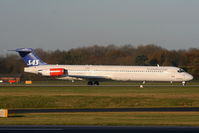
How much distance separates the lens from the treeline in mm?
116125

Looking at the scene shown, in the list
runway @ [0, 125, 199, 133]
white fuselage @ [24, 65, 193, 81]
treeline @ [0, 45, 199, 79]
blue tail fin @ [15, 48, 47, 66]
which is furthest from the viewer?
treeline @ [0, 45, 199, 79]

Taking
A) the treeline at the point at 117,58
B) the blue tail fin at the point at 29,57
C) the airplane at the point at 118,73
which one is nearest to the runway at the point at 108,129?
the airplane at the point at 118,73

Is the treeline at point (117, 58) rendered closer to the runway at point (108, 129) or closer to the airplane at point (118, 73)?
the airplane at point (118, 73)

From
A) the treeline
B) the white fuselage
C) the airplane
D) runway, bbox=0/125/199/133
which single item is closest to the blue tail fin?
the airplane

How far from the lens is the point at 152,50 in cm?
14300

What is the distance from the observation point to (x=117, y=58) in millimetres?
140375

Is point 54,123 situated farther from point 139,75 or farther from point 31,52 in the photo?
point 31,52

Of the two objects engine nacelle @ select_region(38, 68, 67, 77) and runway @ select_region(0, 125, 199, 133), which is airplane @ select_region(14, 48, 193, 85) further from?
runway @ select_region(0, 125, 199, 133)

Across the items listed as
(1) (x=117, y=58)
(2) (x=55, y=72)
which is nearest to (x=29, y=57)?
(2) (x=55, y=72)

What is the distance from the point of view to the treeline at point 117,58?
381 feet

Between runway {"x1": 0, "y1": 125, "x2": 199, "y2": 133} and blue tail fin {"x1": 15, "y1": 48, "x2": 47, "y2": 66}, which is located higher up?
blue tail fin {"x1": 15, "y1": 48, "x2": 47, "y2": 66}

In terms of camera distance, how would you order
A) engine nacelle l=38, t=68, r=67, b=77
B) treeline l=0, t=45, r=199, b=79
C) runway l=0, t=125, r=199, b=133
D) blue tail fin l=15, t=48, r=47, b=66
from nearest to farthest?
runway l=0, t=125, r=199, b=133
engine nacelle l=38, t=68, r=67, b=77
blue tail fin l=15, t=48, r=47, b=66
treeline l=0, t=45, r=199, b=79

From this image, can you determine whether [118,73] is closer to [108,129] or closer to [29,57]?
[29,57]

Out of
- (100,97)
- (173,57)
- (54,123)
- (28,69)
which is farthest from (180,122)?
(173,57)
